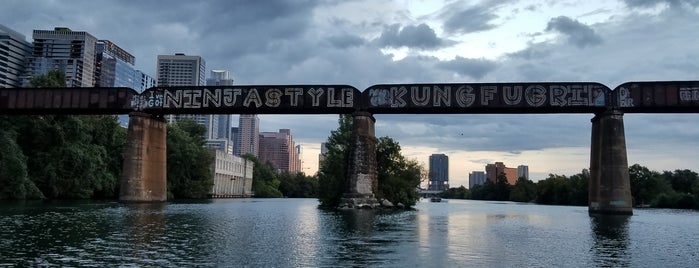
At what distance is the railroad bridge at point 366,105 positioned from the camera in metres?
54.6

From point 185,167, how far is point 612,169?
77.0 meters

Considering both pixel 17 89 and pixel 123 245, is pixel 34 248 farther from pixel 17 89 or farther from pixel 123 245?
pixel 17 89

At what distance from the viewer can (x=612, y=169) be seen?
52.9 m

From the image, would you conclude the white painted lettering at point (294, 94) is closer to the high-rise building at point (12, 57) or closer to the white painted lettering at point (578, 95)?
the white painted lettering at point (578, 95)

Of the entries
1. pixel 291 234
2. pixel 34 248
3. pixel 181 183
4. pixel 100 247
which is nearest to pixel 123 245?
pixel 100 247

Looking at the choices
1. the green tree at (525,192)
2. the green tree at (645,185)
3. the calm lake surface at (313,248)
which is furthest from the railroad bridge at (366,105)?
the green tree at (525,192)

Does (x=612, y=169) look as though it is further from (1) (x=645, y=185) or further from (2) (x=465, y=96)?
(1) (x=645, y=185)

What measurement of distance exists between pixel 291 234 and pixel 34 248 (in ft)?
35.2

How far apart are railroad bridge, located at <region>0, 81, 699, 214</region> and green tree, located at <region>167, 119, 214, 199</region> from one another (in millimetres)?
36781

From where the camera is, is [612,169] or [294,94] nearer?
[612,169]

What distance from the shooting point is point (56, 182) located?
68.3 meters

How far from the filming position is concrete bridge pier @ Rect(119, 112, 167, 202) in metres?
60.1

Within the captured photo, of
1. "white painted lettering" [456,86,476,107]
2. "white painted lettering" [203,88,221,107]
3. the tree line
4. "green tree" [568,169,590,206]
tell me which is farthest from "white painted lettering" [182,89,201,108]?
"green tree" [568,169,590,206]

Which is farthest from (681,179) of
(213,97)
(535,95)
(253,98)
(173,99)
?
(173,99)
